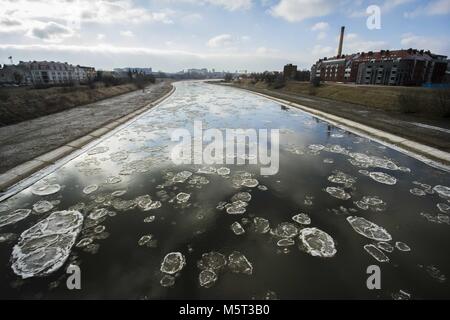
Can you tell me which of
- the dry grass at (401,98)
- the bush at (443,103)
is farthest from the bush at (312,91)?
the bush at (443,103)

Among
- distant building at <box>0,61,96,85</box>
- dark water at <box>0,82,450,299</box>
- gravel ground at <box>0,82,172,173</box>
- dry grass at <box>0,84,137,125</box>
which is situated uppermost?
distant building at <box>0,61,96,85</box>

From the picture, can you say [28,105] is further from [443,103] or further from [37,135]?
[443,103]

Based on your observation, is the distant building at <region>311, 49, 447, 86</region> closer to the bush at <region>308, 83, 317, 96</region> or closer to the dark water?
the bush at <region>308, 83, 317, 96</region>

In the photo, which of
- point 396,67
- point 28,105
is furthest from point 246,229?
point 396,67

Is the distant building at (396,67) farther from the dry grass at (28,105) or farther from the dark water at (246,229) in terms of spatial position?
the dark water at (246,229)

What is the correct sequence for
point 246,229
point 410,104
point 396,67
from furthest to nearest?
A: point 396,67, point 410,104, point 246,229

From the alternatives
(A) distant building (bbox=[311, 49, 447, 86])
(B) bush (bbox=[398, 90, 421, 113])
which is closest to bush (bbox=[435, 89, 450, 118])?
(B) bush (bbox=[398, 90, 421, 113])

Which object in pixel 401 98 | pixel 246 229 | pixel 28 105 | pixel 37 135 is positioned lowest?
pixel 246 229
